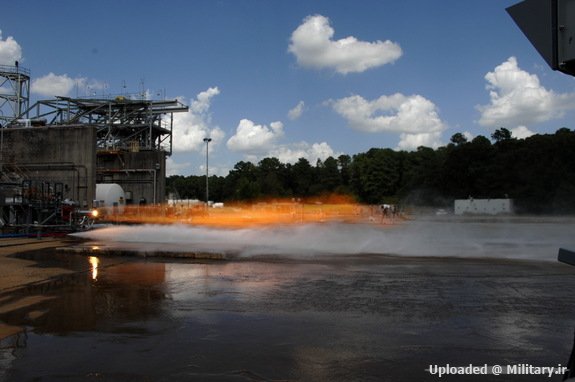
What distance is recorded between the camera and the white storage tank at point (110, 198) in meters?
42.3

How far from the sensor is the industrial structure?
39.1m

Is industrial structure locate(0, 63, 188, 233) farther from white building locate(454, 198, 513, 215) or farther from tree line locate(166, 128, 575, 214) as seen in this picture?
white building locate(454, 198, 513, 215)

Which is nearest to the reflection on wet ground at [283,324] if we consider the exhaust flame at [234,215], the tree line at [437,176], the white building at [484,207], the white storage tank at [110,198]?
the exhaust flame at [234,215]

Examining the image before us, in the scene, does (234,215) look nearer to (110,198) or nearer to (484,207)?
(110,198)

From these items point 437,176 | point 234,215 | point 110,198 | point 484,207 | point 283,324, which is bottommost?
point 283,324

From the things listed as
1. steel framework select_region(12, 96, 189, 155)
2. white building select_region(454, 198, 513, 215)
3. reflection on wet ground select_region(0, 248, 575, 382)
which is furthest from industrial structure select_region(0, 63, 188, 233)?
white building select_region(454, 198, 513, 215)

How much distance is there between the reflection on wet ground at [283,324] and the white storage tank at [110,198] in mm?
31682

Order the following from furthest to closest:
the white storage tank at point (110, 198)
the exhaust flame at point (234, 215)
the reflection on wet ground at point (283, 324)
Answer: the white storage tank at point (110, 198) → the exhaust flame at point (234, 215) → the reflection on wet ground at point (283, 324)

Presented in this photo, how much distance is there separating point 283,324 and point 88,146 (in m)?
35.9

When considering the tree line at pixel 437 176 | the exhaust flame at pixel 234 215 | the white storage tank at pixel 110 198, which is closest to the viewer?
the exhaust flame at pixel 234 215

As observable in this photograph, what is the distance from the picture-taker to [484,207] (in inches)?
3342

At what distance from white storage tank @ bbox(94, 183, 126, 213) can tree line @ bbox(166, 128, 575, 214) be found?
46603mm

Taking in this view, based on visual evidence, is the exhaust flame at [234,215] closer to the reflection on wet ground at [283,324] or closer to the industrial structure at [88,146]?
the industrial structure at [88,146]

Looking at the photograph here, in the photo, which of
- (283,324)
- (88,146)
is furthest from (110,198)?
(283,324)
